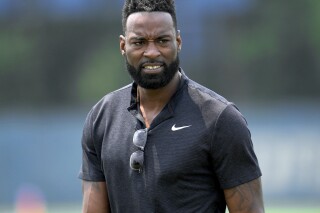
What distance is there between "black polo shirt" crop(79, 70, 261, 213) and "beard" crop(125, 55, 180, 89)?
132 millimetres

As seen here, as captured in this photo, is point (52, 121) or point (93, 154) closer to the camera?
point (93, 154)

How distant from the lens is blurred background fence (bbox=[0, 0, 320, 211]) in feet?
60.5

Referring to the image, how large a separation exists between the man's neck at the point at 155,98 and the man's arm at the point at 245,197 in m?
0.53

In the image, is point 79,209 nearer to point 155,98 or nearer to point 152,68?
point 155,98

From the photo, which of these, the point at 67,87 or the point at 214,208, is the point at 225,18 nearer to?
the point at 67,87

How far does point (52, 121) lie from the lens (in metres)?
19.4

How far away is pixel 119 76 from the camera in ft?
71.3

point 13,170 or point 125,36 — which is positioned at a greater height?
point 125,36

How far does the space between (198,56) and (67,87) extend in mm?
2868

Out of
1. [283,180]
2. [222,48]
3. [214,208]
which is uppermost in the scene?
[214,208]

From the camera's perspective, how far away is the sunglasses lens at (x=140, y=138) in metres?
5.13

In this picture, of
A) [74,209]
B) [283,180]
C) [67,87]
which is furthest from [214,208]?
[67,87]

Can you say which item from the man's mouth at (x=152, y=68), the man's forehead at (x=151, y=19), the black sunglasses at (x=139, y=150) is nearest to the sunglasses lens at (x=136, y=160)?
the black sunglasses at (x=139, y=150)

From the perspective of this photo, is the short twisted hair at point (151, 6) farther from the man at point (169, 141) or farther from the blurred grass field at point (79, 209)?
the blurred grass field at point (79, 209)
